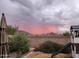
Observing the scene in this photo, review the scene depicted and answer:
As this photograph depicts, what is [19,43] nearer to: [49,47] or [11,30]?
[11,30]

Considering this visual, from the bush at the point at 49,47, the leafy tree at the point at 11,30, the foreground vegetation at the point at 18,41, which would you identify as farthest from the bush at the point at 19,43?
the bush at the point at 49,47

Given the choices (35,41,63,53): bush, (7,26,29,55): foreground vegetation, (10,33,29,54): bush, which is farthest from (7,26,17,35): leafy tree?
(35,41,63,53): bush

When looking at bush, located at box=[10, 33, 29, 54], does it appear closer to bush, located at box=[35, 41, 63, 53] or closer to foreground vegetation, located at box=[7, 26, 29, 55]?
foreground vegetation, located at box=[7, 26, 29, 55]

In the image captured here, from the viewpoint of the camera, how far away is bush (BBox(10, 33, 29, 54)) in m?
5.14

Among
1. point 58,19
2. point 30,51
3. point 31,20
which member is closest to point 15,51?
point 30,51

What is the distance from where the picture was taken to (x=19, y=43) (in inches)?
205

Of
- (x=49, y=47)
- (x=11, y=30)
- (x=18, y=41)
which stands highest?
(x=11, y=30)

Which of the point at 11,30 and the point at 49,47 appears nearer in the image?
the point at 49,47

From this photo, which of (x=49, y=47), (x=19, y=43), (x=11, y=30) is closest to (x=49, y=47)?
(x=49, y=47)

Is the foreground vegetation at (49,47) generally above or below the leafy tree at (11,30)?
below

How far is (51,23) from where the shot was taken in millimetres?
5008

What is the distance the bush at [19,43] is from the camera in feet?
16.9

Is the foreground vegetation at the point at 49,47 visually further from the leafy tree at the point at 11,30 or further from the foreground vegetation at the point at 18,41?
the leafy tree at the point at 11,30

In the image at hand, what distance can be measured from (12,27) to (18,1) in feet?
1.82
